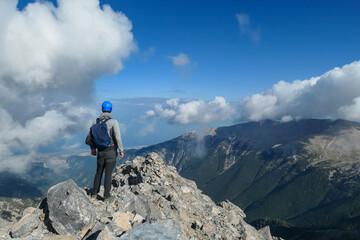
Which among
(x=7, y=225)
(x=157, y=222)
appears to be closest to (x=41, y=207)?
(x=7, y=225)

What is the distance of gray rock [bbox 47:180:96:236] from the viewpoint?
12914mm

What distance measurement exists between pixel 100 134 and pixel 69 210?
4.48 m

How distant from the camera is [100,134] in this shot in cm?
1448

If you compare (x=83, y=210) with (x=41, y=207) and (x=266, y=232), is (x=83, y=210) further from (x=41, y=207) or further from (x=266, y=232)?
(x=266, y=232)

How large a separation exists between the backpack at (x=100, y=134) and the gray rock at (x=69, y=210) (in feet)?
10.0

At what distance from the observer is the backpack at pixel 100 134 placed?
14.5 metres

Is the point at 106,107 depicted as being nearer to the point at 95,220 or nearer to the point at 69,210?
the point at 69,210

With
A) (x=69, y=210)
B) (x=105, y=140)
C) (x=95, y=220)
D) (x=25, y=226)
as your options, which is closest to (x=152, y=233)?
(x=95, y=220)

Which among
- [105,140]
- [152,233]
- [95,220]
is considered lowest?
[95,220]

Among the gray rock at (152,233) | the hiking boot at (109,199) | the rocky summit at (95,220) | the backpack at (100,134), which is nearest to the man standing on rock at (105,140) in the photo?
the backpack at (100,134)

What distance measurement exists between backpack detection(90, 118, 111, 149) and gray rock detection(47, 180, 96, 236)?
10.0ft

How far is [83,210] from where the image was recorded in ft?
43.8

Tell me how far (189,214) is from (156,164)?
1253cm

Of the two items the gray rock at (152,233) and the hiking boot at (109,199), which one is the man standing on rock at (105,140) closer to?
the hiking boot at (109,199)
